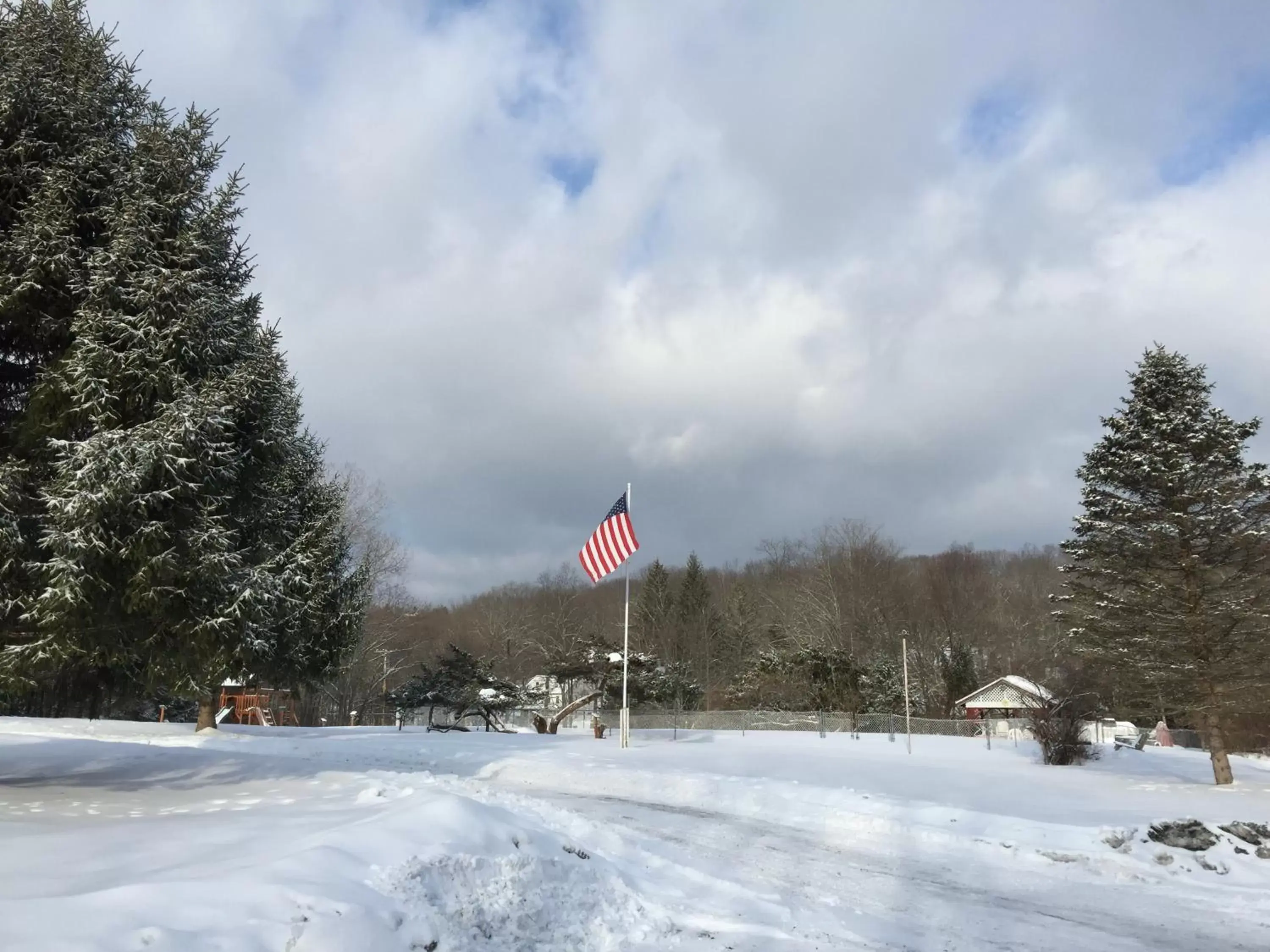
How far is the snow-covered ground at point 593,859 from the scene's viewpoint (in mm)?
5066

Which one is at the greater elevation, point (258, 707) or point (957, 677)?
point (957, 677)

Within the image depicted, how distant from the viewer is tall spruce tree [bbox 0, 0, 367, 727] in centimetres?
931

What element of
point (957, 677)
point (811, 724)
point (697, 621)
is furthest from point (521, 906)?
point (697, 621)

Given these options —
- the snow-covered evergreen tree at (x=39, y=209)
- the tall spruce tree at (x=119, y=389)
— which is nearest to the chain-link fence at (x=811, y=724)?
the tall spruce tree at (x=119, y=389)

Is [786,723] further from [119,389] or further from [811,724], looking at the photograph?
[119,389]

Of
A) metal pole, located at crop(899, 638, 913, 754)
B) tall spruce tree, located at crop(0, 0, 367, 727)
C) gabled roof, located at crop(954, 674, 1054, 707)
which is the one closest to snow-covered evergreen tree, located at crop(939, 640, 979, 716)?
gabled roof, located at crop(954, 674, 1054, 707)

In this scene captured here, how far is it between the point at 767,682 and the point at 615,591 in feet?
157

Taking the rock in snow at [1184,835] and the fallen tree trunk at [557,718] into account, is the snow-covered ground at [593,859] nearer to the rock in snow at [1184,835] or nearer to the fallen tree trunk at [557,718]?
the rock in snow at [1184,835]

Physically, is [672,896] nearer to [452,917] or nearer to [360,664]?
[452,917]

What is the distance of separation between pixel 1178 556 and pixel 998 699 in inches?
1348

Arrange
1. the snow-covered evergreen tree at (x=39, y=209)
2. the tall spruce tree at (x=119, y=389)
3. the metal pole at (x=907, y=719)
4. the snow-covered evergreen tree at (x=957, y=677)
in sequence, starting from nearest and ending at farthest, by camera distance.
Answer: the tall spruce tree at (x=119, y=389), the snow-covered evergreen tree at (x=39, y=209), the metal pole at (x=907, y=719), the snow-covered evergreen tree at (x=957, y=677)

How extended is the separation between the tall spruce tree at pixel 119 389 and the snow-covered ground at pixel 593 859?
6.76 ft

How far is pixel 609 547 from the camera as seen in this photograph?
963 inches

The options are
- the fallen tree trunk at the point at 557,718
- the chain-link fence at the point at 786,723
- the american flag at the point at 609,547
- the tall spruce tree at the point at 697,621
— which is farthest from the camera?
the tall spruce tree at the point at 697,621
